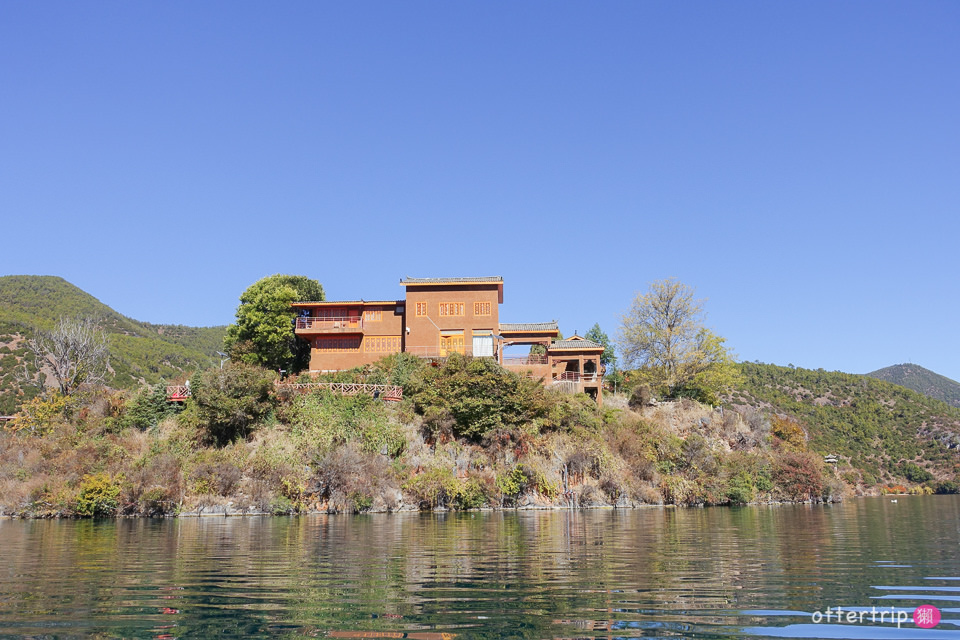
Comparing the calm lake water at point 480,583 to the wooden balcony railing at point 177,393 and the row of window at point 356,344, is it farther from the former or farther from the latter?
the row of window at point 356,344

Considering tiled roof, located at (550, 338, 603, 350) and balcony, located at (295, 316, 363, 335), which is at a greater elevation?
balcony, located at (295, 316, 363, 335)

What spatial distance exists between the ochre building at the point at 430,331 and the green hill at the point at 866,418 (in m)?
40.6

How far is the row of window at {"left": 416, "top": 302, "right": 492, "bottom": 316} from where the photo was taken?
2046 inches

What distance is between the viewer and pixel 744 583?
11.9m

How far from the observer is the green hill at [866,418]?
83500 millimetres

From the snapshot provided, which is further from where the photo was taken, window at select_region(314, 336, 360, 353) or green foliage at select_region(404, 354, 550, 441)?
window at select_region(314, 336, 360, 353)

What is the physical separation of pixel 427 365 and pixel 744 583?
36.3 m

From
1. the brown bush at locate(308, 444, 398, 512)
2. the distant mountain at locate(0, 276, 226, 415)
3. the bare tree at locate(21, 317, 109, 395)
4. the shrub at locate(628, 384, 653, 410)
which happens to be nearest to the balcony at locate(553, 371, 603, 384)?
the shrub at locate(628, 384, 653, 410)

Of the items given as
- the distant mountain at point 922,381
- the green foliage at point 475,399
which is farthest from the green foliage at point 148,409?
the distant mountain at point 922,381

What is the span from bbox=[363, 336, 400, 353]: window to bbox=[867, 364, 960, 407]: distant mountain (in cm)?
12485

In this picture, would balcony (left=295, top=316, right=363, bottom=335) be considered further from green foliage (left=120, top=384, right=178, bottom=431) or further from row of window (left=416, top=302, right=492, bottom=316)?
green foliage (left=120, top=384, right=178, bottom=431)

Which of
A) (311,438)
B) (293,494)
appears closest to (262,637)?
(293,494)

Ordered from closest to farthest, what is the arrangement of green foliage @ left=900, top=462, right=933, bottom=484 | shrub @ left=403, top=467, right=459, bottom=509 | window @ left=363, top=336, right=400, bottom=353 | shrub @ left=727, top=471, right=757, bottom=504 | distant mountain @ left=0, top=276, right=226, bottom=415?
shrub @ left=403, top=467, right=459, bottom=509, shrub @ left=727, top=471, right=757, bottom=504, window @ left=363, top=336, right=400, bottom=353, distant mountain @ left=0, top=276, right=226, bottom=415, green foliage @ left=900, top=462, right=933, bottom=484

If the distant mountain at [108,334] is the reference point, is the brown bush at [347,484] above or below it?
below
